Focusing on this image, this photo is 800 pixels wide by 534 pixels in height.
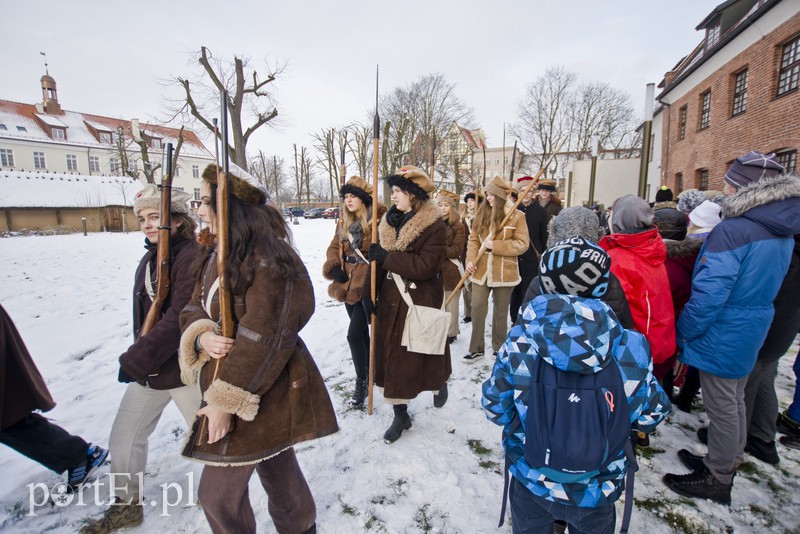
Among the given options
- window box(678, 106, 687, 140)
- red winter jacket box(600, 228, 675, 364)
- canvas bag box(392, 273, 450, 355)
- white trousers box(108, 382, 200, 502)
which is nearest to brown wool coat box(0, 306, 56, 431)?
white trousers box(108, 382, 200, 502)

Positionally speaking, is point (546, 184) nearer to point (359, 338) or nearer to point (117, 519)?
point (359, 338)

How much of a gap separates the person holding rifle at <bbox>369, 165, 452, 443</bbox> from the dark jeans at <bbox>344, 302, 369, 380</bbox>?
521 millimetres

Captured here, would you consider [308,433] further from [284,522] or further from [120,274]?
[120,274]

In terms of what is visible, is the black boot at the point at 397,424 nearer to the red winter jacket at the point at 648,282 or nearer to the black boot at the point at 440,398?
the black boot at the point at 440,398

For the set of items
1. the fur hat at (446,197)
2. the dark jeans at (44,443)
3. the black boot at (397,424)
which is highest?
the fur hat at (446,197)

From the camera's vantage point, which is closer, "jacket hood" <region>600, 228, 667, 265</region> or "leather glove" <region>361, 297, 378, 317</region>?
"jacket hood" <region>600, 228, 667, 265</region>

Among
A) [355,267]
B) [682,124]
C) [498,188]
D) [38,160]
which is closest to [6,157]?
[38,160]

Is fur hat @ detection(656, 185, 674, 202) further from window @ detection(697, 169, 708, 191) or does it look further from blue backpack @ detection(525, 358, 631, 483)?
window @ detection(697, 169, 708, 191)

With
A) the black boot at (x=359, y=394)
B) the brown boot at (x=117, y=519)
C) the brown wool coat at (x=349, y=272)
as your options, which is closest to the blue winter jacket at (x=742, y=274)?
the brown wool coat at (x=349, y=272)

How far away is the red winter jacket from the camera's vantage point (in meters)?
2.21

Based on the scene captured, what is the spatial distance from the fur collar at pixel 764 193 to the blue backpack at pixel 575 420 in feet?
4.97

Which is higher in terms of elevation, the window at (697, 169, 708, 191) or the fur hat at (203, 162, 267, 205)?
the window at (697, 169, 708, 191)

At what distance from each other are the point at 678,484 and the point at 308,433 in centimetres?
243

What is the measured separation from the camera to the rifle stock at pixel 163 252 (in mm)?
2131
